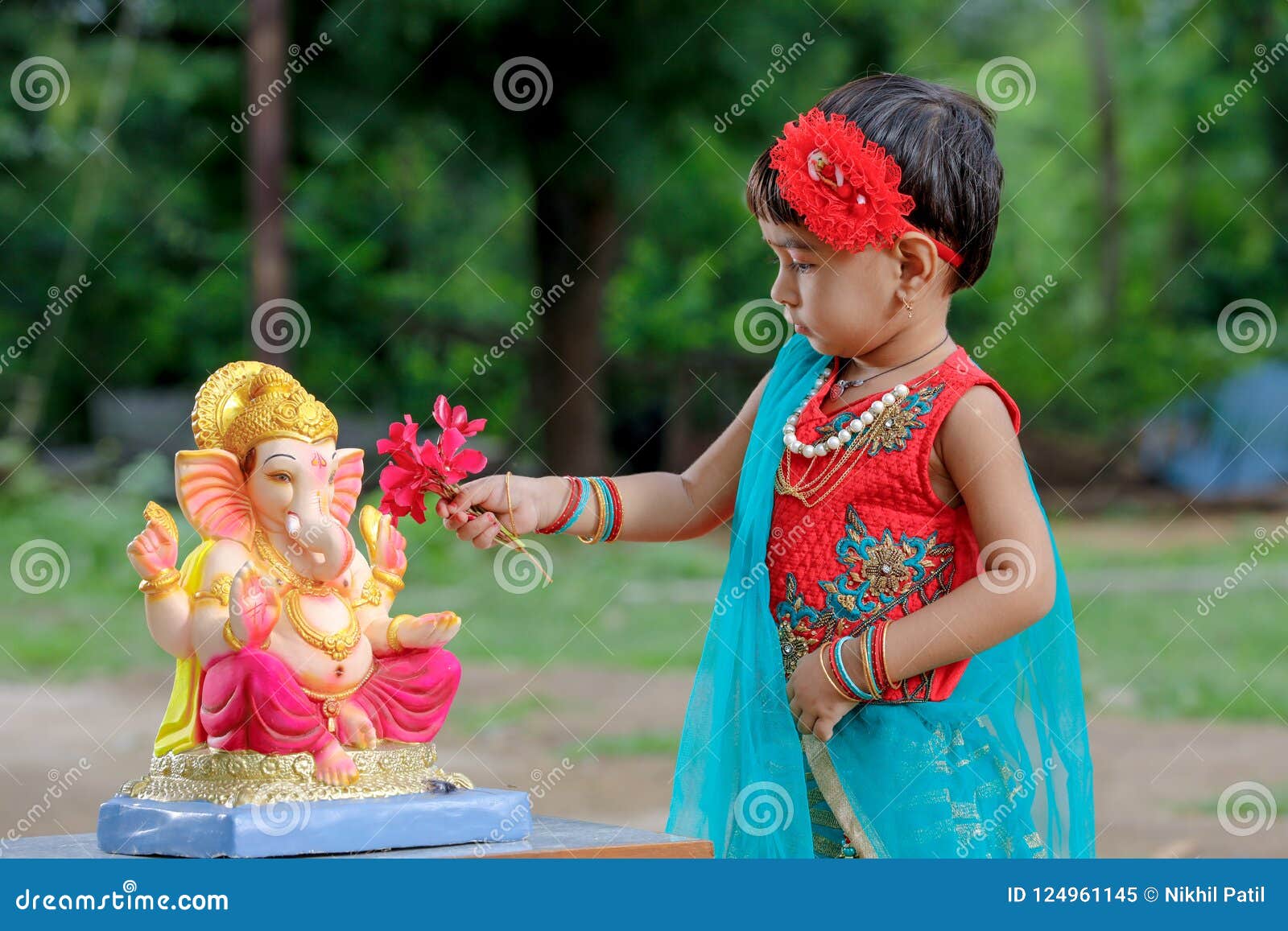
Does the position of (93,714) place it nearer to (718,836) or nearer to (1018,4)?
(718,836)

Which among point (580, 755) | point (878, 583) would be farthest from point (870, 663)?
point (580, 755)

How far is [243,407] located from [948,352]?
3.85 ft

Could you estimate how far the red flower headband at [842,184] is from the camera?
2.40 metres

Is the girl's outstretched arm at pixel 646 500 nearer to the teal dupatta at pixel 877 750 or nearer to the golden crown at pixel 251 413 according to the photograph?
the teal dupatta at pixel 877 750

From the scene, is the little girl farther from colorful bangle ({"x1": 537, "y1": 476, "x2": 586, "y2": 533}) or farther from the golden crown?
the golden crown

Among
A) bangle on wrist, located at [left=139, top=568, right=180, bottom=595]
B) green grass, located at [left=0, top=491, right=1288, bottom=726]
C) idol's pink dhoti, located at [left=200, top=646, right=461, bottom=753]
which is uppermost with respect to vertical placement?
green grass, located at [left=0, top=491, right=1288, bottom=726]

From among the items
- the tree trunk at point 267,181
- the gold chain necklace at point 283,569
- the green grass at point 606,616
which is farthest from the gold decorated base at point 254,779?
the tree trunk at point 267,181

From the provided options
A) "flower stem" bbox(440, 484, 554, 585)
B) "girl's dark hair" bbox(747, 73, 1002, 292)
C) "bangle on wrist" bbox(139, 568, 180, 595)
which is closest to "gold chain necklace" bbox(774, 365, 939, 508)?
"girl's dark hair" bbox(747, 73, 1002, 292)

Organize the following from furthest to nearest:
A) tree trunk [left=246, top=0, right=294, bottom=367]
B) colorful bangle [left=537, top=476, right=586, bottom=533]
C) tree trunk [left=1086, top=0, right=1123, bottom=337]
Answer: tree trunk [left=1086, top=0, right=1123, bottom=337]
tree trunk [left=246, top=0, right=294, bottom=367]
colorful bangle [left=537, top=476, right=586, bottom=533]

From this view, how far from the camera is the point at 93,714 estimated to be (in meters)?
7.73

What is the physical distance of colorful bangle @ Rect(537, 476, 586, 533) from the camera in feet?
8.48

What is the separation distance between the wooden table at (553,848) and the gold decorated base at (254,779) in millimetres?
100

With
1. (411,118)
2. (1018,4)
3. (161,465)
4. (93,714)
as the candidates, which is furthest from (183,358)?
(1018,4)

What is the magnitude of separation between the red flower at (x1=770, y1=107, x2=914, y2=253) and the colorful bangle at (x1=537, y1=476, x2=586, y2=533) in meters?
0.60
